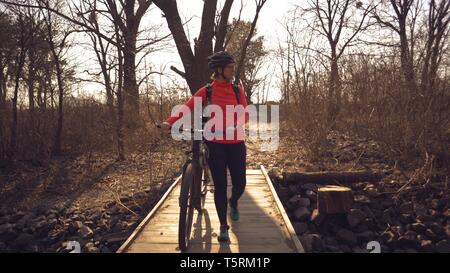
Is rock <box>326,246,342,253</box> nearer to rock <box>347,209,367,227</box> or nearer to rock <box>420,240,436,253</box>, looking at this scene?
rock <box>347,209,367,227</box>

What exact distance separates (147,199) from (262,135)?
32.7 feet

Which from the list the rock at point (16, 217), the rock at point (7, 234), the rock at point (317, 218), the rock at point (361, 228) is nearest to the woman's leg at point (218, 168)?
the rock at point (317, 218)

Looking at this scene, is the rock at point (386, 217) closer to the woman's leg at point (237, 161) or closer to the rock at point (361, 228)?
the rock at point (361, 228)

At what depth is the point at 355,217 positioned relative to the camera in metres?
6.89

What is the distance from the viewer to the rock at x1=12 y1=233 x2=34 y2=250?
6.81 meters

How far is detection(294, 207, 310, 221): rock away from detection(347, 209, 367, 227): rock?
2.40ft

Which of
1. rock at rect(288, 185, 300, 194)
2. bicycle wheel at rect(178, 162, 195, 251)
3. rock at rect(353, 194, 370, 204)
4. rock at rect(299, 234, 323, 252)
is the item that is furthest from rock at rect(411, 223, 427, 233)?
bicycle wheel at rect(178, 162, 195, 251)

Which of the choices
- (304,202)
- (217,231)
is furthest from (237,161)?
(304,202)

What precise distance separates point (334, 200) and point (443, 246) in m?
1.76

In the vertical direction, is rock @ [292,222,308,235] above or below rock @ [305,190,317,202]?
below

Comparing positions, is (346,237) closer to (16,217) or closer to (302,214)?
(302,214)

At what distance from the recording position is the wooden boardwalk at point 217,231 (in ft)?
15.0
